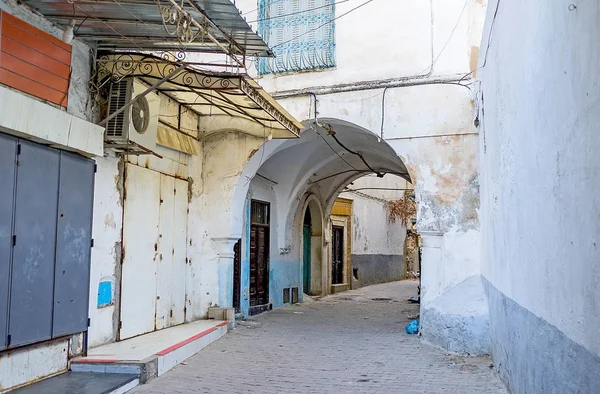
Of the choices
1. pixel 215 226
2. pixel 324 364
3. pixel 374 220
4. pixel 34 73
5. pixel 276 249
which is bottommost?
pixel 324 364

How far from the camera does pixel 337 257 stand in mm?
18875

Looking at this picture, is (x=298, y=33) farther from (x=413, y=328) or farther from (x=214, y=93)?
(x=413, y=328)

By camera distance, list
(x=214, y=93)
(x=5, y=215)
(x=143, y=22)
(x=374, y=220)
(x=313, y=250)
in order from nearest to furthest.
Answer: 1. (x=5, y=215)
2. (x=143, y=22)
3. (x=214, y=93)
4. (x=313, y=250)
5. (x=374, y=220)

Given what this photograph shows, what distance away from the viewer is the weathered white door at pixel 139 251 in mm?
7719

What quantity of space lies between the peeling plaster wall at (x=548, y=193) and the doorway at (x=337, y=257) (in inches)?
496

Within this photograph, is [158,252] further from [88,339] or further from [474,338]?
[474,338]

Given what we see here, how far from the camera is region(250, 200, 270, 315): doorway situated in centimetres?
1216

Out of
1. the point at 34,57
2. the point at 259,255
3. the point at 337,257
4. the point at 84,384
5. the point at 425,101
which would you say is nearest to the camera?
the point at 84,384

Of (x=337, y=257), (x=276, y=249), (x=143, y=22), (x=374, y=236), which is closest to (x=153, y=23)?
(x=143, y=22)

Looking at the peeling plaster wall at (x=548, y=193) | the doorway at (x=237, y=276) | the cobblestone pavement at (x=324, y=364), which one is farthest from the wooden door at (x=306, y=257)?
the peeling plaster wall at (x=548, y=193)

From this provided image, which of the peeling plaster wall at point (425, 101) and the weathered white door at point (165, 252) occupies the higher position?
the peeling plaster wall at point (425, 101)

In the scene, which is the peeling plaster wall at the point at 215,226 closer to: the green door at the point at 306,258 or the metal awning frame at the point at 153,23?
the metal awning frame at the point at 153,23

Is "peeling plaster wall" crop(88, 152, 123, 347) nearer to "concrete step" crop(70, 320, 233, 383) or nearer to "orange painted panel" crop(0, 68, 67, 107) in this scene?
"concrete step" crop(70, 320, 233, 383)

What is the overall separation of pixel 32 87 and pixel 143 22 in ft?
4.53
